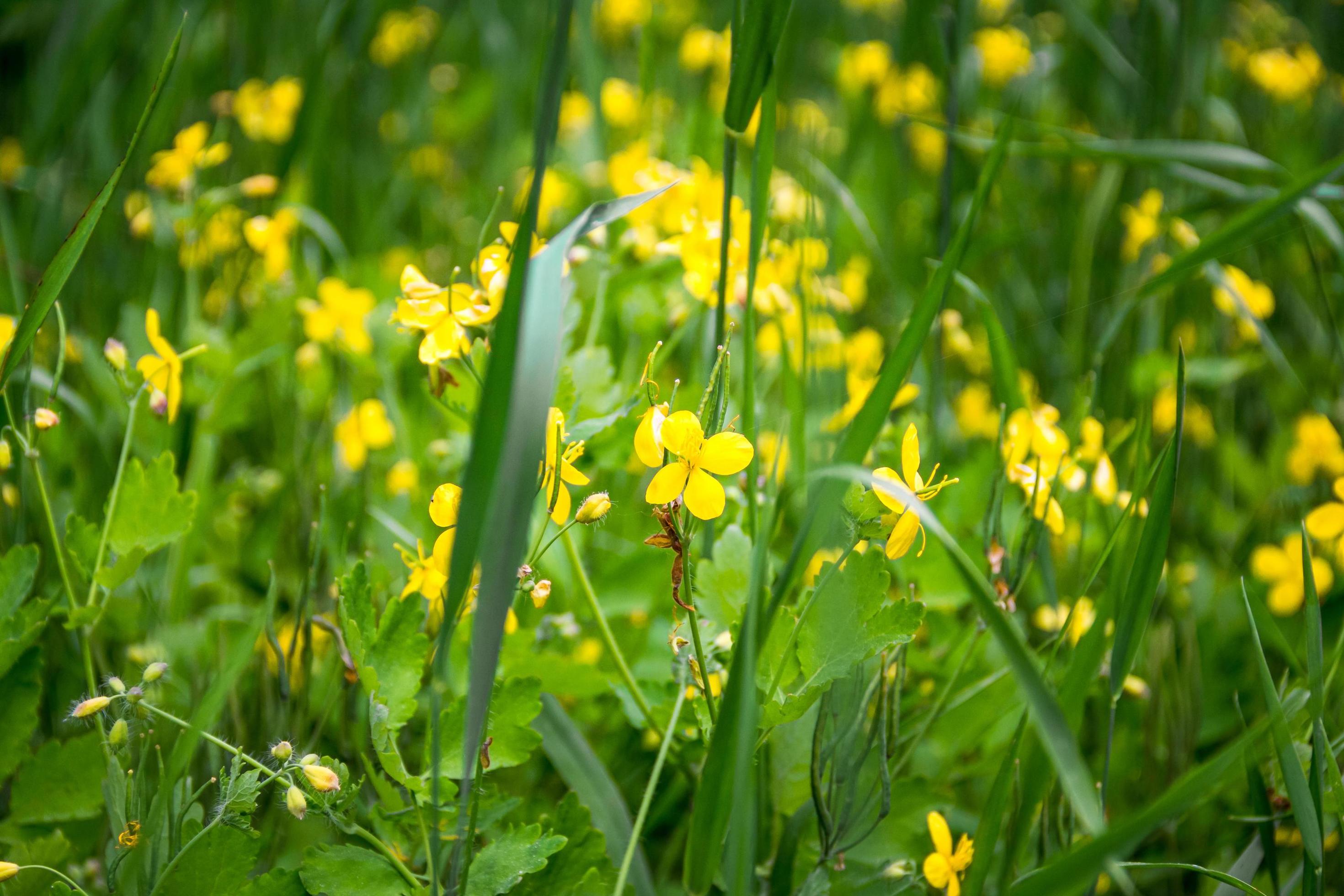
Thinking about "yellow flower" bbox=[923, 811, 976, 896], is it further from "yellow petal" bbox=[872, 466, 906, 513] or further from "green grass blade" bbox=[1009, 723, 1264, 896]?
"yellow petal" bbox=[872, 466, 906, 513]

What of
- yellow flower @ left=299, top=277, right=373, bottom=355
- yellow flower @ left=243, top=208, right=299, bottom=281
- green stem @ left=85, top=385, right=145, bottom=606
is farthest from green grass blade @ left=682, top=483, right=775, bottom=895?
yellow flower @ left=243, top=208, right=299, bottom=281

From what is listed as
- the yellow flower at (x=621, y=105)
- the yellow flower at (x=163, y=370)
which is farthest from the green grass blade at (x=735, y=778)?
the yellow flower at (x=621, y=105)

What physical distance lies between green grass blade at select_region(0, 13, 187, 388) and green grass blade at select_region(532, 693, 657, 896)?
2.02ft

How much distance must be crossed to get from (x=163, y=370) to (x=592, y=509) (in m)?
0.68

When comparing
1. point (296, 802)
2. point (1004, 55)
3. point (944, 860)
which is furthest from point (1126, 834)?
point (1004, 55)


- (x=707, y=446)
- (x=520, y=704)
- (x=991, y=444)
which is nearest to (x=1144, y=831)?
(x=707, y=446)

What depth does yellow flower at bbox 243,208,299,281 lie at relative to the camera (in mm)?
1603

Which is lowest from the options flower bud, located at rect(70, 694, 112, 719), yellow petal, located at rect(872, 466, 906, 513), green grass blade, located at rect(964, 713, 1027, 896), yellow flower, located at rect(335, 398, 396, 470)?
yellow flower, located at rect(335, 398, 396, 470)

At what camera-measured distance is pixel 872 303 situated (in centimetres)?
239

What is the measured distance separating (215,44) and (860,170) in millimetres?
2048

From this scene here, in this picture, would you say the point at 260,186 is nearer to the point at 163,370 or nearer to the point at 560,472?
the point at 163,370

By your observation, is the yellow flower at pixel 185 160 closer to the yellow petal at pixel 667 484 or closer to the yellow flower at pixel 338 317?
the yellow flower at pixel 338 317

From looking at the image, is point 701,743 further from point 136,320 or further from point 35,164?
point 35,164

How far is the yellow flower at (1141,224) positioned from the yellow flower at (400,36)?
99.4 inches
